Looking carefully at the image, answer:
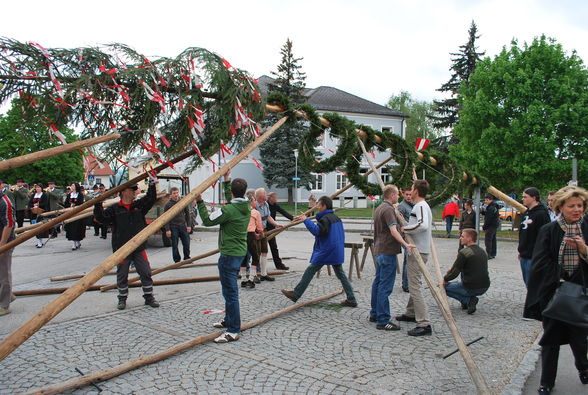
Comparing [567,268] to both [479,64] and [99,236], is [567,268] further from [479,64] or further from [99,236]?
[479,64]

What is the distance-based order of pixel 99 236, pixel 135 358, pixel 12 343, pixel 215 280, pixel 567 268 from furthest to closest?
pixel 99 236 → pixel 215 280 → pixel 135 358 → pixel 567 268 → pixel 12 343

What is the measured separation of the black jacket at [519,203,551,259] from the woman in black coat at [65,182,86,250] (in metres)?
11.8

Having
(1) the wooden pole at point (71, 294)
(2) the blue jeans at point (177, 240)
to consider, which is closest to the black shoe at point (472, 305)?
(1) the wooden pole at point (71, 294)

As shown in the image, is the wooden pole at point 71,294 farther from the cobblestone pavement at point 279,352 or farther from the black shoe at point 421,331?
the black shoe at point 421,331

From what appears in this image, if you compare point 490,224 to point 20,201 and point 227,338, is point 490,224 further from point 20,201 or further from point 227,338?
point 20,201

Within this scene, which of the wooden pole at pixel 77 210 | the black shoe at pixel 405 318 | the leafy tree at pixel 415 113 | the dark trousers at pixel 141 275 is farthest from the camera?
the leafy tree at pixel 415 113

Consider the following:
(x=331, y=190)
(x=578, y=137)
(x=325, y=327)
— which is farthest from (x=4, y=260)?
(x=331, y=190)

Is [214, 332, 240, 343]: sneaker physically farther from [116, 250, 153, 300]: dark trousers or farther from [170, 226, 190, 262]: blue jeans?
[170, 226, 190, 262]: blue jeans

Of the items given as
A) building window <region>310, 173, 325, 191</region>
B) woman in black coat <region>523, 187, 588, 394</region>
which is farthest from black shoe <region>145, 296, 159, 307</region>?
building window <region>310, 173, 325, 191</region>

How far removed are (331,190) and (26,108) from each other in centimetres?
4541

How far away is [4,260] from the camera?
6742 millimetres

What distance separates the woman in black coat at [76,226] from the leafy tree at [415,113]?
49.1m

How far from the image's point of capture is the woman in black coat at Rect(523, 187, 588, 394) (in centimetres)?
417

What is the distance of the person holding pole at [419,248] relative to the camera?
605 centimetres
